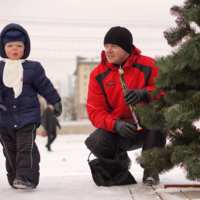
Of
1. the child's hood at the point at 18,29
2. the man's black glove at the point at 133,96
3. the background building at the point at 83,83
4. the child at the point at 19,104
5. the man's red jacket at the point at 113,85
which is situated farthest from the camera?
the background building at the point at 83,83

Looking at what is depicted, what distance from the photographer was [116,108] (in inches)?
129

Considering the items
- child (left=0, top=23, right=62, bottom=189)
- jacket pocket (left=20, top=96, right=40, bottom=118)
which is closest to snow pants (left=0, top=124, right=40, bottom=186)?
child (left=0, top=23, right=62, bottom=189)

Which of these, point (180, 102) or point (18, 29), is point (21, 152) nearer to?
point (18, 29)

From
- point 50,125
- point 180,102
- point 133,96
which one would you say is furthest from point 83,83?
point 180,102

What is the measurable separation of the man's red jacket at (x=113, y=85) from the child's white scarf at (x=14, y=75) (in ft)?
2.34

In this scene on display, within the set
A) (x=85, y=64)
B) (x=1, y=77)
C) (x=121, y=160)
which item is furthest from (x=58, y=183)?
(x=85, y=64)

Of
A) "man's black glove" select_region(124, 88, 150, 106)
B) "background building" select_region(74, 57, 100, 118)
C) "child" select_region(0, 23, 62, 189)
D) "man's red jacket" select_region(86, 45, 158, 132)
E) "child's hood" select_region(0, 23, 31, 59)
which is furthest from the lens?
"background building" select_region(74, 57, 100, 118)

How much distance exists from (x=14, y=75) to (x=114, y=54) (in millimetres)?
1011

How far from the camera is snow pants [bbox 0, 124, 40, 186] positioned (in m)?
3.03

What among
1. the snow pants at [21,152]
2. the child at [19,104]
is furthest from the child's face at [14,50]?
the snow pants at [21,152]

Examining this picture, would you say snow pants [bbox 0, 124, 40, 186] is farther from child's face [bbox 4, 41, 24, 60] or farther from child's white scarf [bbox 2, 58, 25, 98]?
child's face [bbox 4, 41, 24, 60]

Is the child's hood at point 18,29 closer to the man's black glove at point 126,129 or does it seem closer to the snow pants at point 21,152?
the snow pants at point 21,152

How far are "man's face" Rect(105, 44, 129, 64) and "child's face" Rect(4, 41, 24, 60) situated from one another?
0.89 metres

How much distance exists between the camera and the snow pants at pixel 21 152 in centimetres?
303
